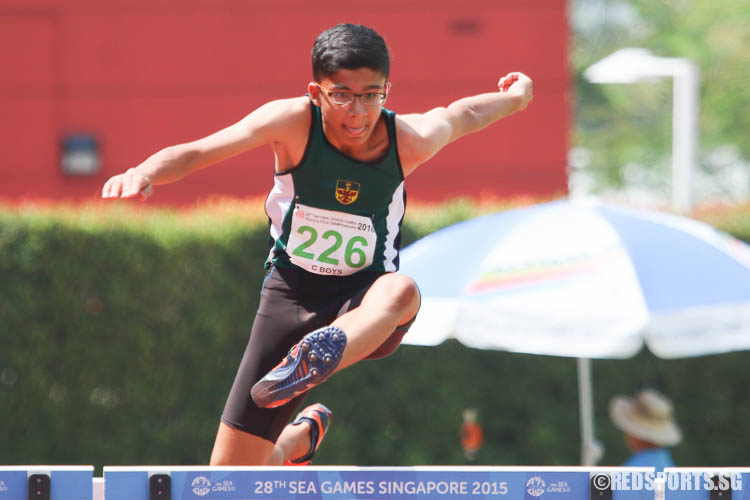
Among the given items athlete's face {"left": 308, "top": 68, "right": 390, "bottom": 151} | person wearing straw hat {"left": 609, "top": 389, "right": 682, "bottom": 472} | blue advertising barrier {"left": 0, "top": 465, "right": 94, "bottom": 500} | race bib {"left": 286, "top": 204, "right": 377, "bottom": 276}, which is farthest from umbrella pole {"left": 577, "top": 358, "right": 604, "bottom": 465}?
blue advertising barrier {"left": 0, "top": 465, "right": 94, "bottom": 500}

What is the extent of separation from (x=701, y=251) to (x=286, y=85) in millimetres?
8618

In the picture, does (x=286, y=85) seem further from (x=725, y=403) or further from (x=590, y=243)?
(x=590, y=243)

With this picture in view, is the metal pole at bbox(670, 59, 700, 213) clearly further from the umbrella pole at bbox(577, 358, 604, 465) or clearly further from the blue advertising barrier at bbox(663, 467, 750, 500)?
the blue advertising barrier at bbox(663, 467, 750, 500)

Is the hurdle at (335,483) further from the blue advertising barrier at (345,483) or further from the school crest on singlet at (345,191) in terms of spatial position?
the school crest on singlet at (345,191)

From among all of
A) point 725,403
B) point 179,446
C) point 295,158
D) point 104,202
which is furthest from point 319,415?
point 725,403

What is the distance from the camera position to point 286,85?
44.5 ft

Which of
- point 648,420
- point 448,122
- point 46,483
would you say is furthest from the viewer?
point 648,420

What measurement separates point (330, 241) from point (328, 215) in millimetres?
108

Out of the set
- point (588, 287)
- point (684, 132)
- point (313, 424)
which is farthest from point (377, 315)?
point (684, 132)

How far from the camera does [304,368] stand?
362cm

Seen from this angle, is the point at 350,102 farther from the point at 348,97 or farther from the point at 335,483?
the point at 335,483

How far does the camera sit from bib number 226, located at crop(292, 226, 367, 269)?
3.94 metres

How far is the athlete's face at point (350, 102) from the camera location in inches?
147

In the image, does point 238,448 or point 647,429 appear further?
point 647,429
